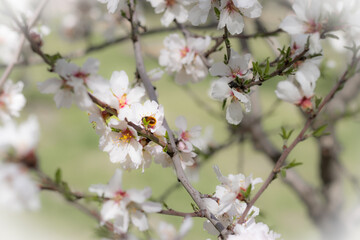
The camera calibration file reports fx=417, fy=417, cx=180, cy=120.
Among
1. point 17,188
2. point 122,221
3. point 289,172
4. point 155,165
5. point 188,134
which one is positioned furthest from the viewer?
point 155,165

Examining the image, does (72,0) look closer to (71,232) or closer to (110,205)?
(71,232)

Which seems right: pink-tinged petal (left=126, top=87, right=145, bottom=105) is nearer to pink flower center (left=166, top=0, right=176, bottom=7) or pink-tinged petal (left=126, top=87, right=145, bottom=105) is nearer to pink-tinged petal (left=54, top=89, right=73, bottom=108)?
pink-tinged petal (left=54, top=89, right=73, bottom=108)

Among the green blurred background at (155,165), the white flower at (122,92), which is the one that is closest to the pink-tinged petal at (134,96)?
the white flower at (122,92)

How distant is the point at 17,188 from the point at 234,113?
38cm

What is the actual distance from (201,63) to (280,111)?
13.1ft

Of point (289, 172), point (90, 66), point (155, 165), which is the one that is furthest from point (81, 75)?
point (155, 165)

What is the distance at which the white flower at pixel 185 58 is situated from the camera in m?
0.99

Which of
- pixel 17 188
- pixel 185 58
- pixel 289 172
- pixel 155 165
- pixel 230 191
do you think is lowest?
pixel 17 188

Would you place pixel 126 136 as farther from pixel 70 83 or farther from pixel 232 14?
pixel 232 14

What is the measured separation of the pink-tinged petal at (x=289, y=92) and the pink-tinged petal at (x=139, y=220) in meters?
0.30

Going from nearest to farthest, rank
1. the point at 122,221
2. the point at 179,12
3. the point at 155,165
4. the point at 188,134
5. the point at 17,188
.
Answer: the point at 17,188 < the point at 122,221 < the point at 188,134 < the point at 179,12 < the point at 155,165

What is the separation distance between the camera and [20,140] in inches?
24.1

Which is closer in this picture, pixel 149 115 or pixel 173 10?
pixel 149 115

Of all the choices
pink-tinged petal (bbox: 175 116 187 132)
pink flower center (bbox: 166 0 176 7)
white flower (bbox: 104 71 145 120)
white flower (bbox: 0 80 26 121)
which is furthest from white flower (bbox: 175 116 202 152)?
white flower (bbox: 0 80 26 121)
